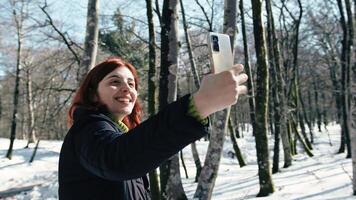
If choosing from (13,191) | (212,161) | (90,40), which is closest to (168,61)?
(90,40)

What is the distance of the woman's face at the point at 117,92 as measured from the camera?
1659 mm

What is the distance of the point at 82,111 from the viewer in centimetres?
160

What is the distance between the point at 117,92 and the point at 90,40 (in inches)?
220

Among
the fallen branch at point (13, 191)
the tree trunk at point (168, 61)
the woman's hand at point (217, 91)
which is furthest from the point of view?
the fallen branch at point (13, 191)

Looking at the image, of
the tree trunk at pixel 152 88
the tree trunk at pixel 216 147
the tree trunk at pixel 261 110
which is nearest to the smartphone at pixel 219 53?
the tree trunk at pixel 216 147

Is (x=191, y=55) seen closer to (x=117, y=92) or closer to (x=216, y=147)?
(x=216, y=147)

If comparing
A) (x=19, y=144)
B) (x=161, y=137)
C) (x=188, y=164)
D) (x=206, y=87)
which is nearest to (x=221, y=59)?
(x=206, y=87)

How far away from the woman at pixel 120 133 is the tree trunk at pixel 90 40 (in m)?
5.15

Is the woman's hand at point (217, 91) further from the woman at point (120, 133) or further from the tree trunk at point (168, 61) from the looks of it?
the tree trunk at point (168, 61)

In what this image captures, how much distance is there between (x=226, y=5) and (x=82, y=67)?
2695 millimetres

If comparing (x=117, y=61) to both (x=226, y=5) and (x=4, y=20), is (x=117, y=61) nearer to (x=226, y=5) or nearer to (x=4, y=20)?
(x=226, y=5)

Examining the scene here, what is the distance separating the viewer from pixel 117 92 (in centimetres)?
167

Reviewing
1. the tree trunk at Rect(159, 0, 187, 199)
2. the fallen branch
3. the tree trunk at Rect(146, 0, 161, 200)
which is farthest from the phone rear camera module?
the fallen branch

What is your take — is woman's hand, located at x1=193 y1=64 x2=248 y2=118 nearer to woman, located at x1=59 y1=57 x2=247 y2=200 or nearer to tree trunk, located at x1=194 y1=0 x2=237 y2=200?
woman, located at x1=59 y1=57 x2=247 y2=200
